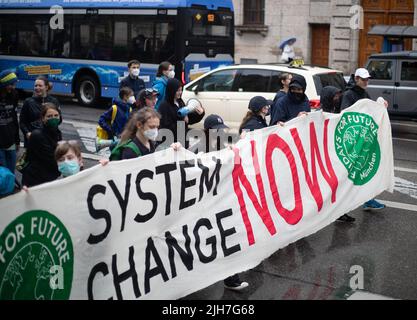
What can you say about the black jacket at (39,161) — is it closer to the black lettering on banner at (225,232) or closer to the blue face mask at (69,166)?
the blue face mask at (69,166)

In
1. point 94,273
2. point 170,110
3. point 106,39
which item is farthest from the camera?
point 106,39

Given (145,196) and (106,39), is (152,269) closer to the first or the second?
(145,196)

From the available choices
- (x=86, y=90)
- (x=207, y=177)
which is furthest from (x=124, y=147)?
(x=86, y=90)

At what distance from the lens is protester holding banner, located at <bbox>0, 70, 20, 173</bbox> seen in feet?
26.4

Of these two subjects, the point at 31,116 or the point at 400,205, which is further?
the point at 400,205

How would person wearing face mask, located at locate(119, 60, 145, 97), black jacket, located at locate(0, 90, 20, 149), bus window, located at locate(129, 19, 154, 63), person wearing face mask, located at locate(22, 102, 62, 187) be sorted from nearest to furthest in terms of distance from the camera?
person wearing face mask, located at locate(22, 102, 62, 187), black jacket, located at locate(0, 90, 20, 149), person wearing face mask, located at locate(119, 60, 145, 97), bus window, located at locate(129, 19, 154, 63)

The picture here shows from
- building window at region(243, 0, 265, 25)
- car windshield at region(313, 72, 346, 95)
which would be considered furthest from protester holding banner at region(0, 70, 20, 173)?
building window at region(243, 0, 265, 25)

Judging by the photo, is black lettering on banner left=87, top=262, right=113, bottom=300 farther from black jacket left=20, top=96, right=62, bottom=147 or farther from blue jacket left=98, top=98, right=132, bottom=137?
blue jacket left=98, top=98, right=132, bottom=137

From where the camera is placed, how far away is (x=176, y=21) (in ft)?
56.2

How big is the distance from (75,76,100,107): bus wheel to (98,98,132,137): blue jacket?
10.0 meters

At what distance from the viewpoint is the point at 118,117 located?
8859mm

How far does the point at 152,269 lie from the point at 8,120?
12.1ft
